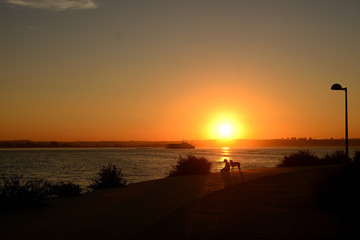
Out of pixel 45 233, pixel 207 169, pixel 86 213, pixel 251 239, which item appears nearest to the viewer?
pixel 251 239

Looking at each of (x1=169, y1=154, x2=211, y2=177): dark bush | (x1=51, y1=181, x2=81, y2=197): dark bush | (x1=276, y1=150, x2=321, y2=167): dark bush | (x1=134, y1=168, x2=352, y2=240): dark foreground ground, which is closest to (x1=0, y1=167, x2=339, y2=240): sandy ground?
(x1=134, y1=168, x2=352, y2=240): dark foreground ground

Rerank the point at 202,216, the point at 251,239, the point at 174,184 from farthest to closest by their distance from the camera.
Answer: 1. the point at 174,184
2. the point at 202,216
3. the point at 251,239

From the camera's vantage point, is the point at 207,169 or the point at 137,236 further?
the point at 207,169

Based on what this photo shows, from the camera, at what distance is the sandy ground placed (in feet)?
28.6

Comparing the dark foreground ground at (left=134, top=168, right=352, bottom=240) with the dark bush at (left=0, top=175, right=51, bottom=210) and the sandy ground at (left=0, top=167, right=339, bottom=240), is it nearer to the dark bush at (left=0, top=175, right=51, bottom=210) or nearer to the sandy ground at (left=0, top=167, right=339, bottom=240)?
the sandy ground at (left=0, top=167, right=339, bottom=240)

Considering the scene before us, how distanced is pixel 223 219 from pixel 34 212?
5403 mm

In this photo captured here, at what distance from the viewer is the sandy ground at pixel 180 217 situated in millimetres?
8719

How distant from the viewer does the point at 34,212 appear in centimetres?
1180

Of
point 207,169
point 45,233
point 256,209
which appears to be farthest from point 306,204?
point 207,169

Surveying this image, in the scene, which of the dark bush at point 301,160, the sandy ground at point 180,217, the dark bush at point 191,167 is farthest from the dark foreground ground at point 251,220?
the dark bush at point 301,160

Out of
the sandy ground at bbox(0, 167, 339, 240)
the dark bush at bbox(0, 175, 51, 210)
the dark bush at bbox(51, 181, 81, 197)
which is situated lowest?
the dark bush at bbox(51, 181, 81, 197)

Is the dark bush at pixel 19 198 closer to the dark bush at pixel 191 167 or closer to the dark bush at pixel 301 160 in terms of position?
the dark bush at pixel 191 167

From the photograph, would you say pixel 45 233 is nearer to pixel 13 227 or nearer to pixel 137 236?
pixel 13 227

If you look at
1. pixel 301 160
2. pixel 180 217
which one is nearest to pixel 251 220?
pixel 180 217
